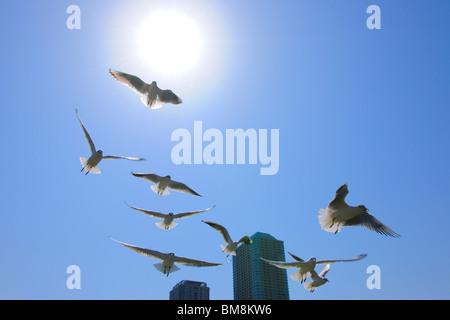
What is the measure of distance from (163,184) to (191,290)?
44410 mm

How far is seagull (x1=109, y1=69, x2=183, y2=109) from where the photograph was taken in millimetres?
18062

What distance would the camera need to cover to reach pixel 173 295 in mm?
62938

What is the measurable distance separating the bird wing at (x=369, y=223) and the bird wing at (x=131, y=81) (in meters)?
11.0

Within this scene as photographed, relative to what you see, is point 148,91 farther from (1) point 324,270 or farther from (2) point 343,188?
(1) point 324,270

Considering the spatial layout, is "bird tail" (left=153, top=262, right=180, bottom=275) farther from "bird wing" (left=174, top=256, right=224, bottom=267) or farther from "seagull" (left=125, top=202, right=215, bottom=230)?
"seagull" (left=125, top=202, right=215, bottom=230)

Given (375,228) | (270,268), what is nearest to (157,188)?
(375,228)

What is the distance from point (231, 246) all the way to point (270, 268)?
33.0 meters

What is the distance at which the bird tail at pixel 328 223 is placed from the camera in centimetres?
1484

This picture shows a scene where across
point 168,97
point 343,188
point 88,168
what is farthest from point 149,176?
point 343,188

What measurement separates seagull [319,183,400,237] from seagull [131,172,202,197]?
671 cm

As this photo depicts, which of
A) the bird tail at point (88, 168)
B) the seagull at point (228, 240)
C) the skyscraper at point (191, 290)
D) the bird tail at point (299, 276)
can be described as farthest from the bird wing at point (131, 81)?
the skyscraper at point (191, 290)

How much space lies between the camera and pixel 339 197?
46.3 feet

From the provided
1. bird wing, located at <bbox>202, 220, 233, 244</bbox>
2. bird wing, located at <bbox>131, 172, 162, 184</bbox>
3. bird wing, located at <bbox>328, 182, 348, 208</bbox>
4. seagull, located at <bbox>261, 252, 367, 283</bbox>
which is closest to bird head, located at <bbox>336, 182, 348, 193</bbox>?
bird wing, located at <bbox>328, 182, 348, 208</bbox>
